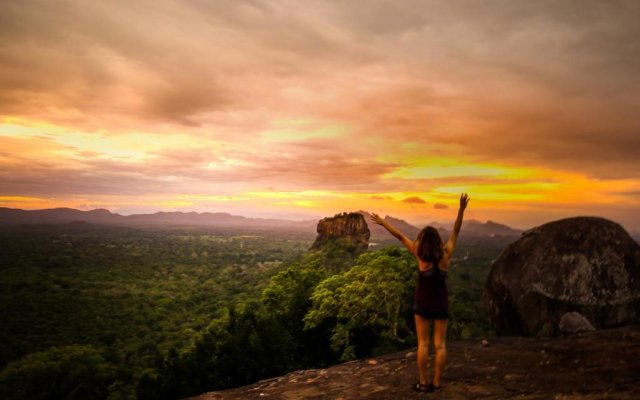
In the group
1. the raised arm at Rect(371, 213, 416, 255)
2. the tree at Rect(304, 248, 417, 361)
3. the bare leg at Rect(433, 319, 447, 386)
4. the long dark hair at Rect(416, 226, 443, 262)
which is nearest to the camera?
the long dark hair at Rect(416, 226, 443, 262)

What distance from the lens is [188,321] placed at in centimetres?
6272

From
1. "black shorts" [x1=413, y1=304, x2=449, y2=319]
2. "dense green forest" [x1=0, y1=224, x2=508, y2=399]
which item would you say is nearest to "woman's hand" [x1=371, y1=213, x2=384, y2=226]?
"black shorts" [x1=413, y1=304, x2=449, y2=319]

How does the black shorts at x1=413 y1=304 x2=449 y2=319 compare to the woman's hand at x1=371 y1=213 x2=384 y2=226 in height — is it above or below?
below

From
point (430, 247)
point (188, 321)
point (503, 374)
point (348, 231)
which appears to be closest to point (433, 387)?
point (503, 374)

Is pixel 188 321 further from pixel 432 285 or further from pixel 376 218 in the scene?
pixel 432 285

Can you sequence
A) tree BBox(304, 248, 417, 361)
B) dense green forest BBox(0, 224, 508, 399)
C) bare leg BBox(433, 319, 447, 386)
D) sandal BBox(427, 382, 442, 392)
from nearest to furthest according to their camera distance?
bare leg BBox(433, 319, 447, 386)
sandal BBox(427, 382, 442, 392)
dense green forest BBox(0, 224, 508, 399)
tree BBox(304, 248, 417, 361)

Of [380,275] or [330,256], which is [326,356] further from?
[330,256]

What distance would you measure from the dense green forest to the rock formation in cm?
386

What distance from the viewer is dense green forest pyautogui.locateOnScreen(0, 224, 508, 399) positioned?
17.7 meters

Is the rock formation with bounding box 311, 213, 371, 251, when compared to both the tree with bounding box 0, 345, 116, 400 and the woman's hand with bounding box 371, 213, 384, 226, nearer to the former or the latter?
the tree with bounding box 0, 345, 116, 400

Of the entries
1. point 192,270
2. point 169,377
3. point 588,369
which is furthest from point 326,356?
point 192,270

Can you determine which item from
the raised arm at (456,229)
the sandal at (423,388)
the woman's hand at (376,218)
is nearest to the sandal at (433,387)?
the sandal at (423,388)

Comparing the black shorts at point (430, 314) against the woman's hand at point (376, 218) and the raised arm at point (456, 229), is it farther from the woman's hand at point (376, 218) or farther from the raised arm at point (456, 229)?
the woman's hand at point (376, 218)

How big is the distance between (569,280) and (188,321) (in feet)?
211
